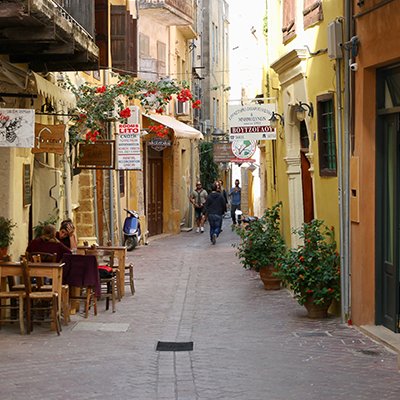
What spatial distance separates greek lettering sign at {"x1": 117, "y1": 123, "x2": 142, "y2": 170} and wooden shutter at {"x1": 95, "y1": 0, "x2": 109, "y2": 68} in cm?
409

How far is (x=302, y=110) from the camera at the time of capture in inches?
614

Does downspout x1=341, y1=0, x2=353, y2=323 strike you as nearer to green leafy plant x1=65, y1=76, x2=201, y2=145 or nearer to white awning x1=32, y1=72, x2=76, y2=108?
white awning x1=32, y1=72, x2=76, y2=108

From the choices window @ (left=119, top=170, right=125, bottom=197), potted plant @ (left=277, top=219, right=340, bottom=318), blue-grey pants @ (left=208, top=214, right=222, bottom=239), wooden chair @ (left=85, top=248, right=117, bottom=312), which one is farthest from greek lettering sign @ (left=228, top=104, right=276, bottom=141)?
blue-grey pants @ (left=208, top=214, right=222, bottom=239)

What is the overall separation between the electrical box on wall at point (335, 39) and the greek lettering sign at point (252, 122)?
4781 millimetres

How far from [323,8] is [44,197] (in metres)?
Result: 5.64

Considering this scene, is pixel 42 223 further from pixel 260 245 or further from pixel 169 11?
pixel 169 11

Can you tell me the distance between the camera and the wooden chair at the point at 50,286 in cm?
1237

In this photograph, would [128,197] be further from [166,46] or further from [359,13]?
[359,13]

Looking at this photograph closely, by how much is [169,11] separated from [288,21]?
51.6 feet

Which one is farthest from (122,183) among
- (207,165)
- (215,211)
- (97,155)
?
(207,165)

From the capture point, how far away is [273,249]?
16.4m

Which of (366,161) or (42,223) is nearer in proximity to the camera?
(366,161)

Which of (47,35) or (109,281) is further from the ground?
(47,35)

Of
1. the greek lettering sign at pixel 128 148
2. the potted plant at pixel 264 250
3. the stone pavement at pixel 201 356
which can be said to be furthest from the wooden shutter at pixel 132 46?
the stone pavement at pixel 201 356
